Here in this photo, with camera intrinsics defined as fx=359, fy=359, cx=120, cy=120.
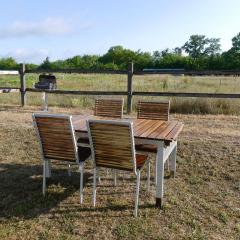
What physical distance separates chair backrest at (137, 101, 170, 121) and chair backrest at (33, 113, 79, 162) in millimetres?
1856

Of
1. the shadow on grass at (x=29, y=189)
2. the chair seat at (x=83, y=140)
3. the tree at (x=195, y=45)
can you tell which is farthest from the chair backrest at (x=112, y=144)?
the tree at (x=195, y=45)

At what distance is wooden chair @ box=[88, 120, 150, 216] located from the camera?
361 centimetres

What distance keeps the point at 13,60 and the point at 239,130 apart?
82933 millimetres

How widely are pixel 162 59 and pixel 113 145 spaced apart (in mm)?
79351

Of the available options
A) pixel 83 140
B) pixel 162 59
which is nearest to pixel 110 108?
pixel 83 140

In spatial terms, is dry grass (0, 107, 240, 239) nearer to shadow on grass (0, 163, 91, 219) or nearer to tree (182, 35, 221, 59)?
shadow on grass (0, 163, 91, 219)

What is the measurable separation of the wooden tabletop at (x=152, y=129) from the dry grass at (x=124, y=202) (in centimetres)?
79

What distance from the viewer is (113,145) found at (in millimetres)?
3734

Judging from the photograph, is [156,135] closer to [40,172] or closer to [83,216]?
[83,216]

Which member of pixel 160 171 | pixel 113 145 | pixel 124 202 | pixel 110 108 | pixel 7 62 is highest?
pixel 7 62

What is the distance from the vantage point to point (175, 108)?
1044cm

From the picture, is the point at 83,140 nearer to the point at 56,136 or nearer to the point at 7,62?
the point at 56,136

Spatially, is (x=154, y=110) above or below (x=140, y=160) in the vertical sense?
above

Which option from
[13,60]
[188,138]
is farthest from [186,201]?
[13,60]
